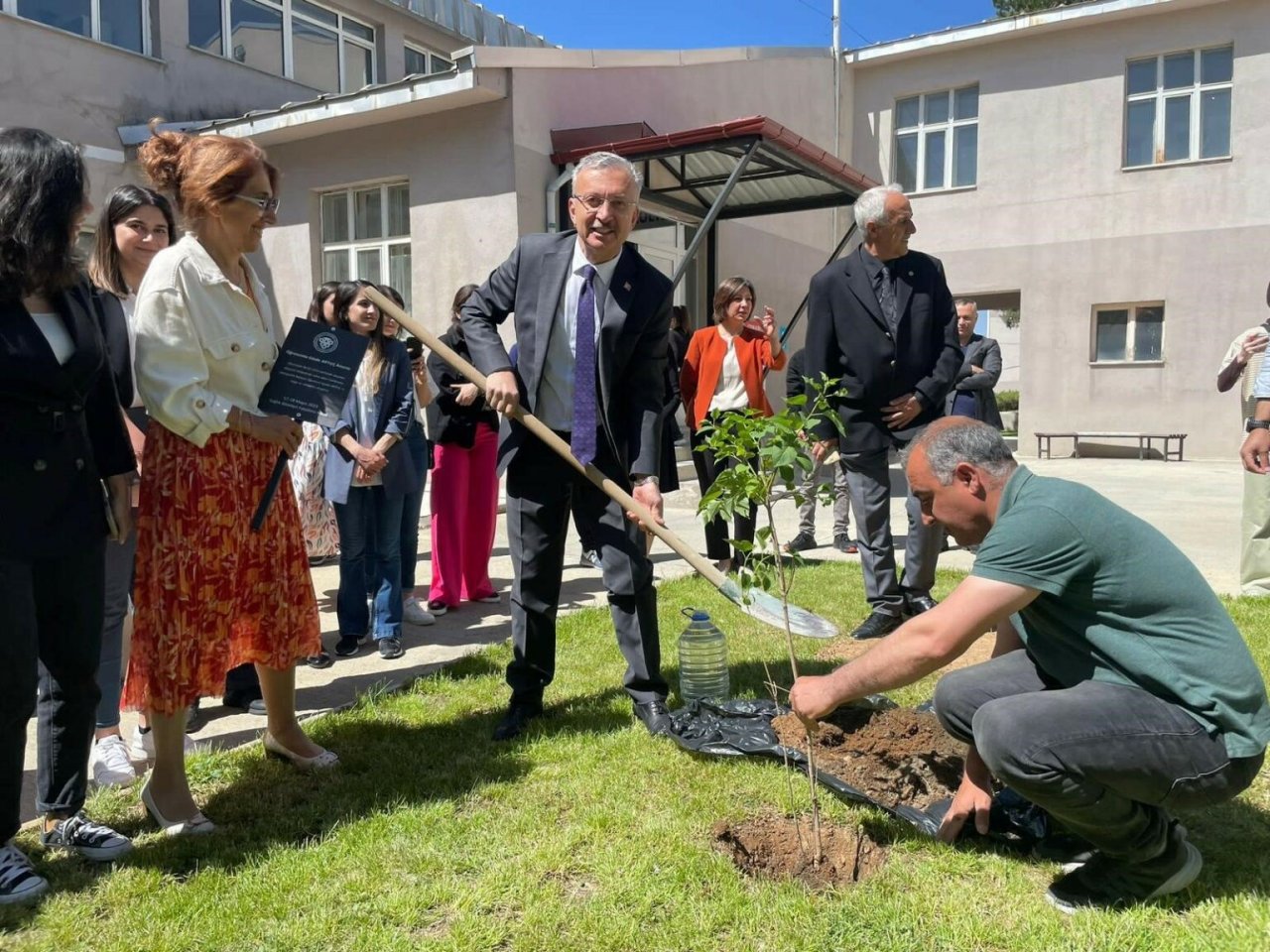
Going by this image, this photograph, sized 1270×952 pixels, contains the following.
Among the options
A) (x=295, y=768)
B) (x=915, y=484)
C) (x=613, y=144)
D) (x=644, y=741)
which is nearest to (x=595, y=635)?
(x=644, y=741)

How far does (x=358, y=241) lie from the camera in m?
11.6

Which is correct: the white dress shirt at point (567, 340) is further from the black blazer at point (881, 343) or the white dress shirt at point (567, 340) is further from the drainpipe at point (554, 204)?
the drainpipe at point (554, 204)

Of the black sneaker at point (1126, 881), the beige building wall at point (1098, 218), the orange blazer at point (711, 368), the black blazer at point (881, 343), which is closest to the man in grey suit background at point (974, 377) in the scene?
the orange blazer at point (711, 368)

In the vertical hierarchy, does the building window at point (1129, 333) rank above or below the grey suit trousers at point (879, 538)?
above

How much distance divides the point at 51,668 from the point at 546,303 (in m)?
2.02

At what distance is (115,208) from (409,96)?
278 inches

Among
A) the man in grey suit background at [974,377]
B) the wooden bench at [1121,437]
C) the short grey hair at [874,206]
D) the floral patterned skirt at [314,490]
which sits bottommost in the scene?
the wooden bench at [1121,437]

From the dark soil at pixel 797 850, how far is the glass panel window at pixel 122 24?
43.8 feet

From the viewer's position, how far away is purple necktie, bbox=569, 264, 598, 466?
3.57 meters

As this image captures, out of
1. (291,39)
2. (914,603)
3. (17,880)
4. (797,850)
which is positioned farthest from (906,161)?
(17,880)

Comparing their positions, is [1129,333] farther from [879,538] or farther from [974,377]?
[879,538]

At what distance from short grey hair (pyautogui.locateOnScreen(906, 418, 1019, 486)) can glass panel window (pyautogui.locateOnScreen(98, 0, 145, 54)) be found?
1333 cm

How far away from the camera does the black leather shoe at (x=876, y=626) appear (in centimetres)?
493

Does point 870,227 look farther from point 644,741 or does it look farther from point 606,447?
point 644,741
